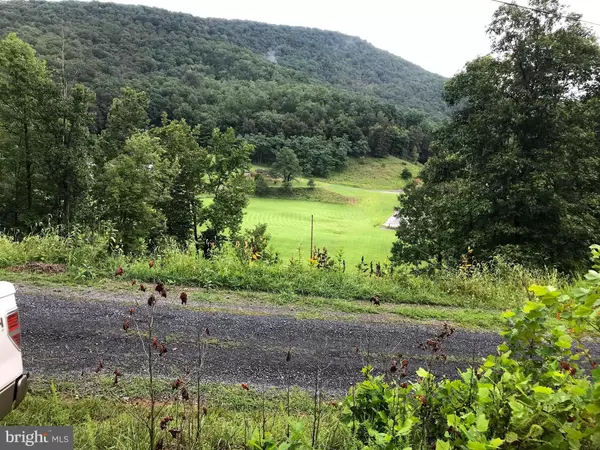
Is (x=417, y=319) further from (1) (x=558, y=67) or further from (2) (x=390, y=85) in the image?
(2) (x=390, y=85)

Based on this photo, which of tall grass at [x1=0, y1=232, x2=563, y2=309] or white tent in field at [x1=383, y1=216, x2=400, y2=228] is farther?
white tent in field at [x1=383, y1=216, x2=400, y2=228]

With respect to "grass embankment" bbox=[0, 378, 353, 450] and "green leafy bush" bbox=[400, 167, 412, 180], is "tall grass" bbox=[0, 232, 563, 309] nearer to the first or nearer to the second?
"grass embankment" bbox=[0, 378, 353, 450]

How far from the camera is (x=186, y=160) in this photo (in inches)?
1189

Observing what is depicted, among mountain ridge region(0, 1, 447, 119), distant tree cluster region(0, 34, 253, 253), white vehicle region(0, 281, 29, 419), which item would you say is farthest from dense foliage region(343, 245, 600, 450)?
mountain ridge region(0, 1, 447, 119)

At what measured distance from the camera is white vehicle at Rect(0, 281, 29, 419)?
7.91 ft

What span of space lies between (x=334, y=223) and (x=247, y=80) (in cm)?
6650

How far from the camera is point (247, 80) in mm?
106375

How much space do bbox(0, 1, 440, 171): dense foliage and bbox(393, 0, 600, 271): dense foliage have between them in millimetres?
45379

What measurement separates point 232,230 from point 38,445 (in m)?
27.9

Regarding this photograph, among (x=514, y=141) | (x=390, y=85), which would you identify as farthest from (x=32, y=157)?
(x=390, y=85)

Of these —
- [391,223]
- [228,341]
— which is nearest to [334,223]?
[391,223]

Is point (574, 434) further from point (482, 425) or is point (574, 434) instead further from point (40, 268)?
point (40, 268)

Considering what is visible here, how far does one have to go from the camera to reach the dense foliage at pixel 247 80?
Answer: 6831 cm

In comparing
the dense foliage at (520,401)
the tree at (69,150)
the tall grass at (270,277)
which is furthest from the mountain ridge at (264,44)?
the dense foliage at (520,401)
